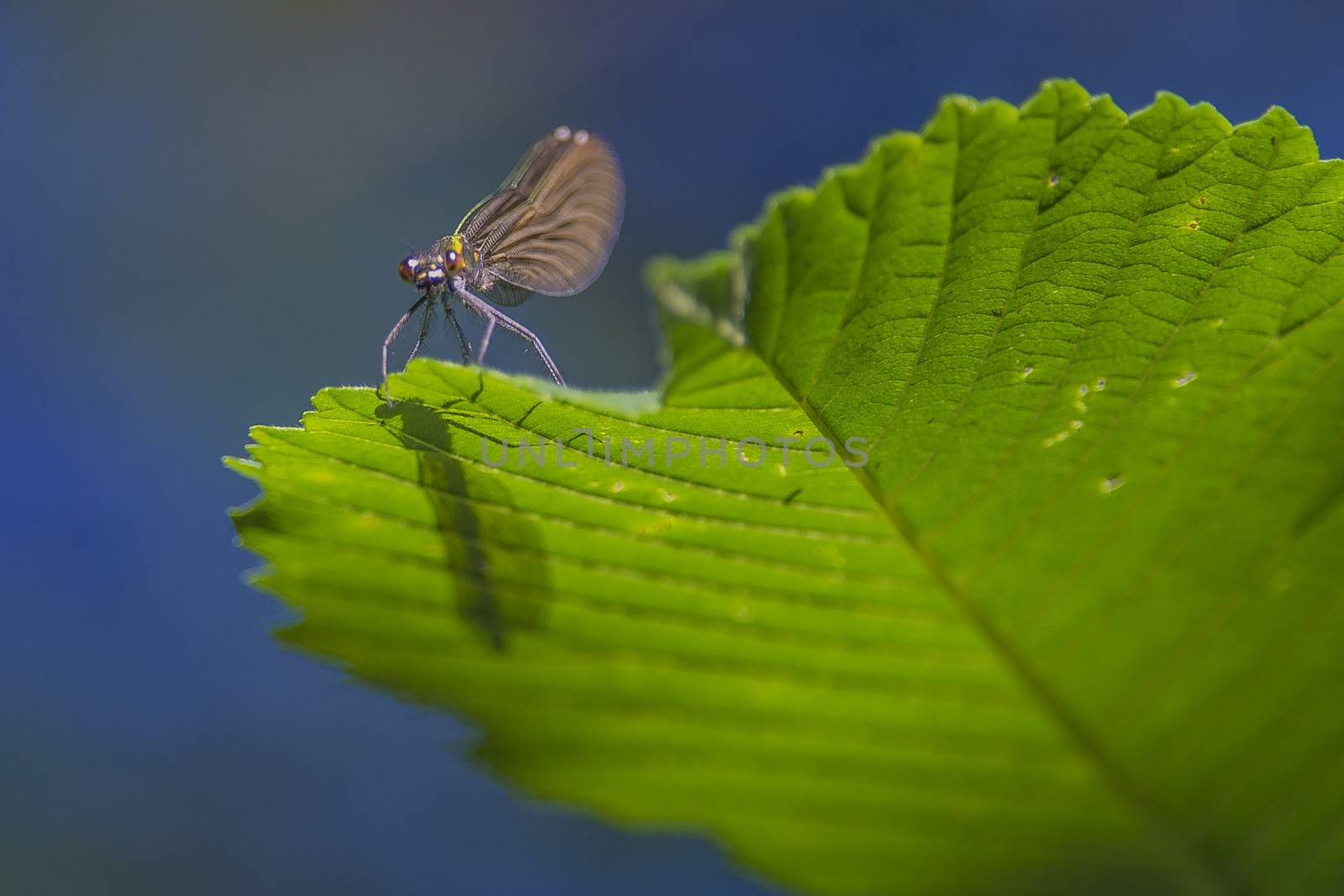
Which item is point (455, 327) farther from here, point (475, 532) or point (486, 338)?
point (475, 532)

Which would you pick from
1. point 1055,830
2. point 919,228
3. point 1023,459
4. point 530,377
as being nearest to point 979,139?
point 919,228

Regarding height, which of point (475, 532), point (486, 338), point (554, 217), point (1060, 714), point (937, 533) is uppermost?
point (554, 217)

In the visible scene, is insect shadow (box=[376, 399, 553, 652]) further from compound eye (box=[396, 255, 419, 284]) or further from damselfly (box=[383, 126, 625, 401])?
compound eye (box=[396, 255, 419, 284])

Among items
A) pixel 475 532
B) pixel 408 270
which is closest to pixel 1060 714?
pixel 475 532

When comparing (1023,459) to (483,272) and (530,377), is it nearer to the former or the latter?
(530,377)

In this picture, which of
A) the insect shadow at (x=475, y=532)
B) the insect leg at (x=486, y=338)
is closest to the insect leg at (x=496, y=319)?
the insect leg at (x=486, y=338)

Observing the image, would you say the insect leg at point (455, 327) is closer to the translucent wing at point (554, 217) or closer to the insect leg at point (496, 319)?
the insect leg at point (496, 319)

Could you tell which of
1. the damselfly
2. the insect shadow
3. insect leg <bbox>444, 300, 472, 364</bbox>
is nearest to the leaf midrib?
the insect shadow
